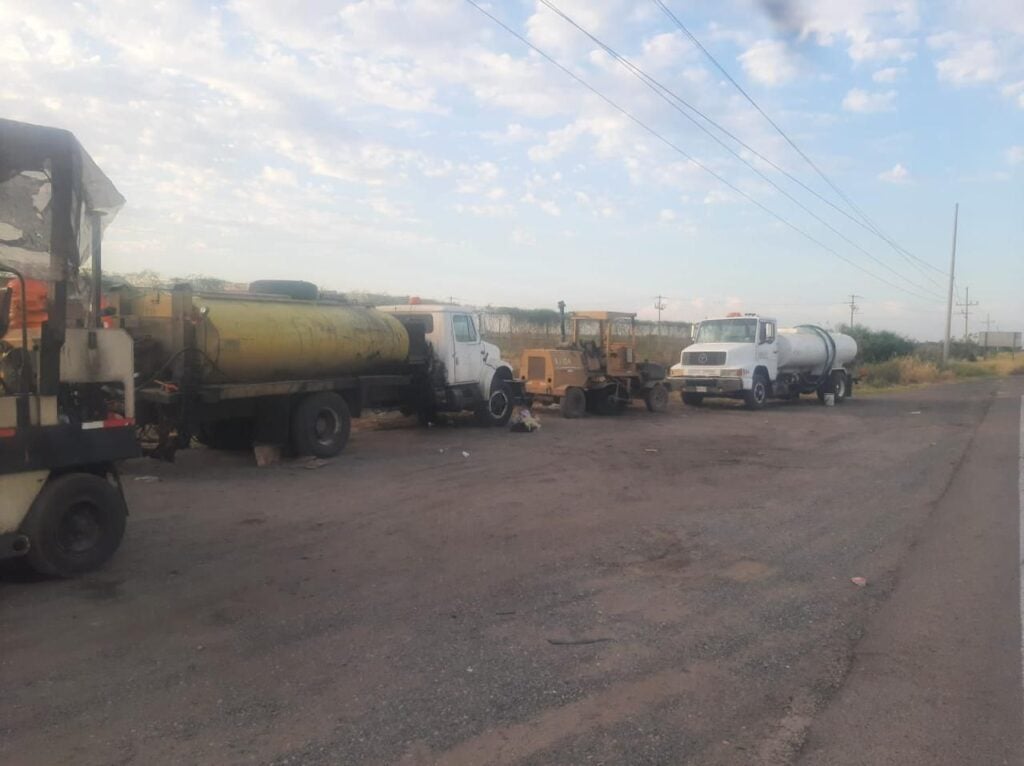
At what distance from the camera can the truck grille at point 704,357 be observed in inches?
921

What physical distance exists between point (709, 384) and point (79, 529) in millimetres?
19183

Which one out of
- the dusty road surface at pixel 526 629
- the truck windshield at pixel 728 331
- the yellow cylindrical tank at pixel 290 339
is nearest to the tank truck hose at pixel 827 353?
the truck windshield at pixel 728 331

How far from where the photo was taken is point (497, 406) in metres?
17.0

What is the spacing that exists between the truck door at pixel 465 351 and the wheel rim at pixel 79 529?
31.1 feet

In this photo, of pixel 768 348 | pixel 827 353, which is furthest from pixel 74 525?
pixel 827 353

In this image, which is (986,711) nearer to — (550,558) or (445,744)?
(445,744)

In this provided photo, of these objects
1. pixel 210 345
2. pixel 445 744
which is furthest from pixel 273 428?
pixel 445 744

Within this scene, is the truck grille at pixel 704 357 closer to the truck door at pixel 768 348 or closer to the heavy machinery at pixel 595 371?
the truck door at pixel 768 348

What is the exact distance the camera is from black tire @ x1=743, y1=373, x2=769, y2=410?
916 inches

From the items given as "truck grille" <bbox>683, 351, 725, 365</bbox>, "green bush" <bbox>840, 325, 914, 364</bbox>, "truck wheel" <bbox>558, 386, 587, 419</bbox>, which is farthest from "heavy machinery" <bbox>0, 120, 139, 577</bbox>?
"green bush" <bbox>840, 325, 914, 364</bbox>

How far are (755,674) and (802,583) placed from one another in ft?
6.48

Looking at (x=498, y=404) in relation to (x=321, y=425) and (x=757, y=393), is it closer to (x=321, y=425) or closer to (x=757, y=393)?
(x=321, y=425)

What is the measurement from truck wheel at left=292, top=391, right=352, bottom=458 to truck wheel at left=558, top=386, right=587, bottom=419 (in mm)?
7597

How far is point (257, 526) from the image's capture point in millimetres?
8125
